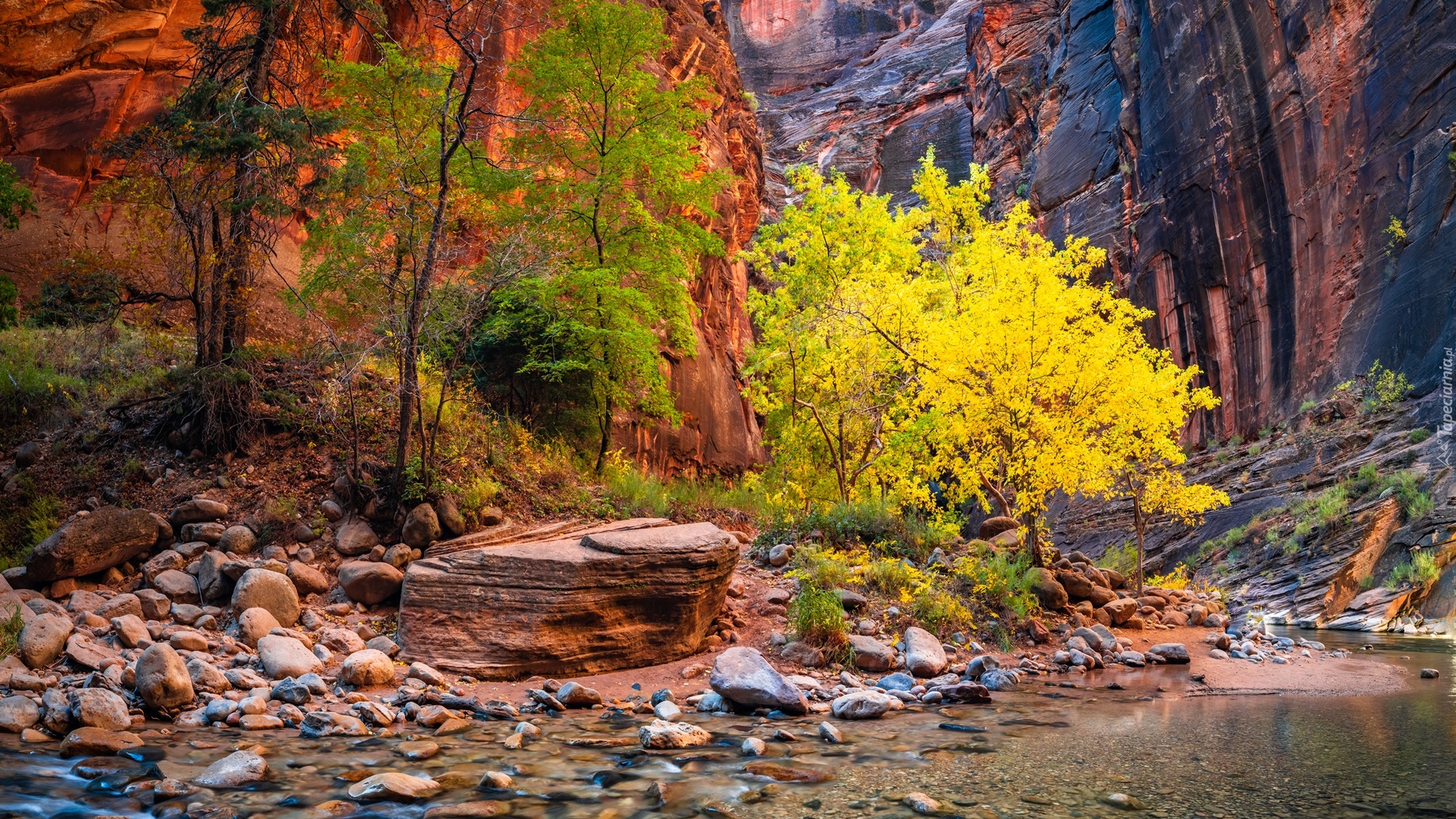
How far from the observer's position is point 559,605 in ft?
27.8

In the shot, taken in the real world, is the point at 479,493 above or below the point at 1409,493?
above

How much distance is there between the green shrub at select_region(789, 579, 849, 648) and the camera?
9656mm

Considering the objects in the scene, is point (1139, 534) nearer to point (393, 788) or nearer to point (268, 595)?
point (268, 595)

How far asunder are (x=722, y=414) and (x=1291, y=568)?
16196 millimetres

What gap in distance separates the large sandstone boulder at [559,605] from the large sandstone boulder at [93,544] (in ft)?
9.53

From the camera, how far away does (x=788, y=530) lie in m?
14.1

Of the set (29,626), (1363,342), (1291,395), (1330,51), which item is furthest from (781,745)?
(1330,51)

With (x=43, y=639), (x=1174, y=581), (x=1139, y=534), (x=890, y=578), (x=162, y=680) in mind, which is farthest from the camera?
(x=1174, y=581)

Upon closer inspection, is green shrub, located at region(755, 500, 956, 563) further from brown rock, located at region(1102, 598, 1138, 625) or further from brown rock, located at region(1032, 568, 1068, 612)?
brown rock, located at region(1102, 598, 1138, 625)

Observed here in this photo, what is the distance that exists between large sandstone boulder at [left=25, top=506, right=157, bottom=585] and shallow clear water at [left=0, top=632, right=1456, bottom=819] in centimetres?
344

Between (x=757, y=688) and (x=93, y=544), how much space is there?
22.8ft

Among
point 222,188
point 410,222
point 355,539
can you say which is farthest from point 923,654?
point 222,188

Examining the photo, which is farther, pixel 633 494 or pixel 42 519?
pixel 633 494

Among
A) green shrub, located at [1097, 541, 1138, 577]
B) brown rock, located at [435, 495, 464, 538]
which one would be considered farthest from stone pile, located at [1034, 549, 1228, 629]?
brown rock, located at [435, 495, 464, 538]
